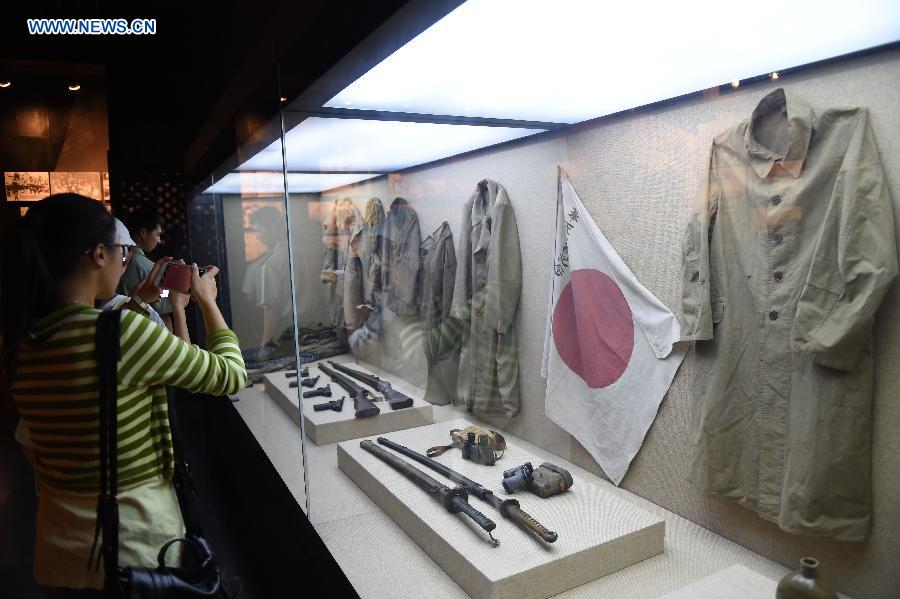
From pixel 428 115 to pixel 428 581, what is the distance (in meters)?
1.90

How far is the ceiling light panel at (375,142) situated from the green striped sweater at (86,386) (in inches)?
62.2

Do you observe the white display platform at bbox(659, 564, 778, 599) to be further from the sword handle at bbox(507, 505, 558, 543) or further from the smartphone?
the smartphone

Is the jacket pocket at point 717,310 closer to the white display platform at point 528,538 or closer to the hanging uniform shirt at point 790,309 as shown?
the hanging uniform shirt at point 790,309

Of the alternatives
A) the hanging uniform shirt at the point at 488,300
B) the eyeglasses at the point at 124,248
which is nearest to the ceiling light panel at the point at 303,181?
the hanging uniform shirt at the point at 488,300

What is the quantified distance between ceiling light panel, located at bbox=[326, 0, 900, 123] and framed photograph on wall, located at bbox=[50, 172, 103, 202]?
2281mm

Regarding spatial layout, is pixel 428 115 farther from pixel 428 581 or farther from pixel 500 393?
pixel 428 581

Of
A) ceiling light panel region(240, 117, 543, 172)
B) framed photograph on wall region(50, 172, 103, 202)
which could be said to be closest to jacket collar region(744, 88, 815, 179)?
ceiling light panel region(240, 117, 543, 172)

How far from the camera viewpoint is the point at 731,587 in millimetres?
1750

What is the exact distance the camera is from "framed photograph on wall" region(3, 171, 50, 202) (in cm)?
350

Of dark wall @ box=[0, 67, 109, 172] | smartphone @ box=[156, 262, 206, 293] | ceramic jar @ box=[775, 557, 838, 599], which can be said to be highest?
dark wall @ box=[0, 67, 109, 172]

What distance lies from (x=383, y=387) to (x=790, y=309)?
84.1 inches

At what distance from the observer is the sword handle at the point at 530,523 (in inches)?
76.5

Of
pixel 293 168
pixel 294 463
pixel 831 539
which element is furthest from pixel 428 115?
pixel 831 539

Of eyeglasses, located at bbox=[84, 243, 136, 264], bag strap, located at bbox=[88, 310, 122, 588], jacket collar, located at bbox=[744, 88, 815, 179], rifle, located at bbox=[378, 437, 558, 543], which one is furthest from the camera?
rifle, located at bbox=[378, 437, 558, 543]
